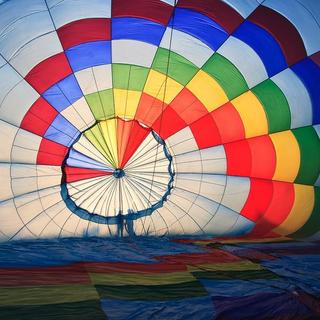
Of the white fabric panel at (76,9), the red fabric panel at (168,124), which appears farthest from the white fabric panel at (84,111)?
the white fabric panel at (76,9)

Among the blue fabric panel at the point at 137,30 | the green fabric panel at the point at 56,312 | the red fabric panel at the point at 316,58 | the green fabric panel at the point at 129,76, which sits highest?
the blue fabric panel at the point at 137,30

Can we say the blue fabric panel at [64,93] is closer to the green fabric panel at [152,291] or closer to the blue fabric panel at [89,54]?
the blue fabric panel at [89,54]

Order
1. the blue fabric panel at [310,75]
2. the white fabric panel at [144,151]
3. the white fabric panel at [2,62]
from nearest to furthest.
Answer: the white fabric panel at [2,62] → the blue fabric panel at [310,75] → the white fabric panel at [144,151]

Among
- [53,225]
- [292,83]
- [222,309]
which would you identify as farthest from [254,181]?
[222,309]

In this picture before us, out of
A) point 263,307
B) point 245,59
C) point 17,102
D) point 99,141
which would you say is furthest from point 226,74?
point 263,307

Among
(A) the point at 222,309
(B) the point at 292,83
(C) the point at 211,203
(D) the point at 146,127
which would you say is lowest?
(A) the point at 222,309

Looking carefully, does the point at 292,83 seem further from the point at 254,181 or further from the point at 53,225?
the point at 53,225
